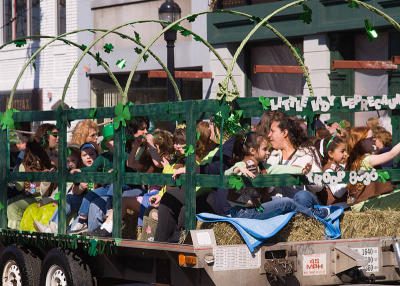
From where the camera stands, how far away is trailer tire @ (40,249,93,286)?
26.7 feet

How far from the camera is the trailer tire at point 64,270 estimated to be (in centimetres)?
813

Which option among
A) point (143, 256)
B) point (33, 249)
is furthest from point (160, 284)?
point (33, 249)

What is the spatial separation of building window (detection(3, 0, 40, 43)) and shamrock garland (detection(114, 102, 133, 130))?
61.5 ft

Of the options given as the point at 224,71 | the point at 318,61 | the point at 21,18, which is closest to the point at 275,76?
the point at 224,71

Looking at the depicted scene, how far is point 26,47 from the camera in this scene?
26.2 metres

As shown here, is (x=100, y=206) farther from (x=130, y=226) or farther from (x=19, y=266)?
(x=19, y=266)

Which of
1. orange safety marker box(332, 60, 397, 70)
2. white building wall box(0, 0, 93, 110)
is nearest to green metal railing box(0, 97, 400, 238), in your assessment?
orange safety marker box(332, 60, 397, 70)

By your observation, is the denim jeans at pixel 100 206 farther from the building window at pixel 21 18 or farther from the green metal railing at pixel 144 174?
the building window at pixel 21 18

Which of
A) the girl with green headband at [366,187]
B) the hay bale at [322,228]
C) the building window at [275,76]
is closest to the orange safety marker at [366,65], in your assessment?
the building window at [275,76]

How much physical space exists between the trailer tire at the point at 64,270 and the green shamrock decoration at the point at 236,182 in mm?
1862

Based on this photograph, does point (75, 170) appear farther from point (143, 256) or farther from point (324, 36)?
point (324, 36)

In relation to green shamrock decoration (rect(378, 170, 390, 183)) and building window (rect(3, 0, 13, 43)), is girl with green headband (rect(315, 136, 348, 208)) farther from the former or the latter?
building window (rect(3, 0, 13, 43))

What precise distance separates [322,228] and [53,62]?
18.5 metres

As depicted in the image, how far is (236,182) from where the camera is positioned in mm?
7020
